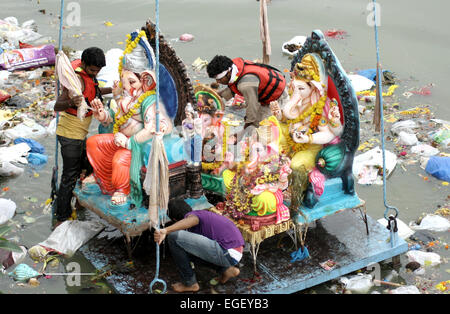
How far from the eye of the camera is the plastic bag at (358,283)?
19.7ft

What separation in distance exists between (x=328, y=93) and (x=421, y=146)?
2.98 meters

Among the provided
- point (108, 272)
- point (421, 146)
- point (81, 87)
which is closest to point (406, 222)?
point (421, 146)

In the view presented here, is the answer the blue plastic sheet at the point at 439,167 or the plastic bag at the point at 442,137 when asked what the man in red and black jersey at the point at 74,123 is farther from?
the plastic bag at the point at 442,137

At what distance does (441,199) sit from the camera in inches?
298

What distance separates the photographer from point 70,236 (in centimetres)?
668

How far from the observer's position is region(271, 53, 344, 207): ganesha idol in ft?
20.3

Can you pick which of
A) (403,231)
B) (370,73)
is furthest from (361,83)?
(403,231)

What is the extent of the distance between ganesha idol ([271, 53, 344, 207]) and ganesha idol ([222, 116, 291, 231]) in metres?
0.19

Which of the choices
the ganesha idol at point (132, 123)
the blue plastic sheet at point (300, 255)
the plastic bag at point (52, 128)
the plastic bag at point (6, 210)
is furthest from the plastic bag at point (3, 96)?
the blue plastic sheet at point (300, 255)

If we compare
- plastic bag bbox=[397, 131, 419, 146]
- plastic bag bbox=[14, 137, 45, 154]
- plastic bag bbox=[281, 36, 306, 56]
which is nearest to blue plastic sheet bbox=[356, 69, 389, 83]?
plastic bag bbox=[281, 36, 306, 56]

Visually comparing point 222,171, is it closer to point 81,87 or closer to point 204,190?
point 204,190

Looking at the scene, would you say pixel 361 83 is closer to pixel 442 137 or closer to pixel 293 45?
pixel 293 45

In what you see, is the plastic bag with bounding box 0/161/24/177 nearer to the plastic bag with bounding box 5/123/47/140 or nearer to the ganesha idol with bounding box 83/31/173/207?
the plastic bag with bounding box 5/123/47/140

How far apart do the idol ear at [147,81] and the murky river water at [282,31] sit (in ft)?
7.64
